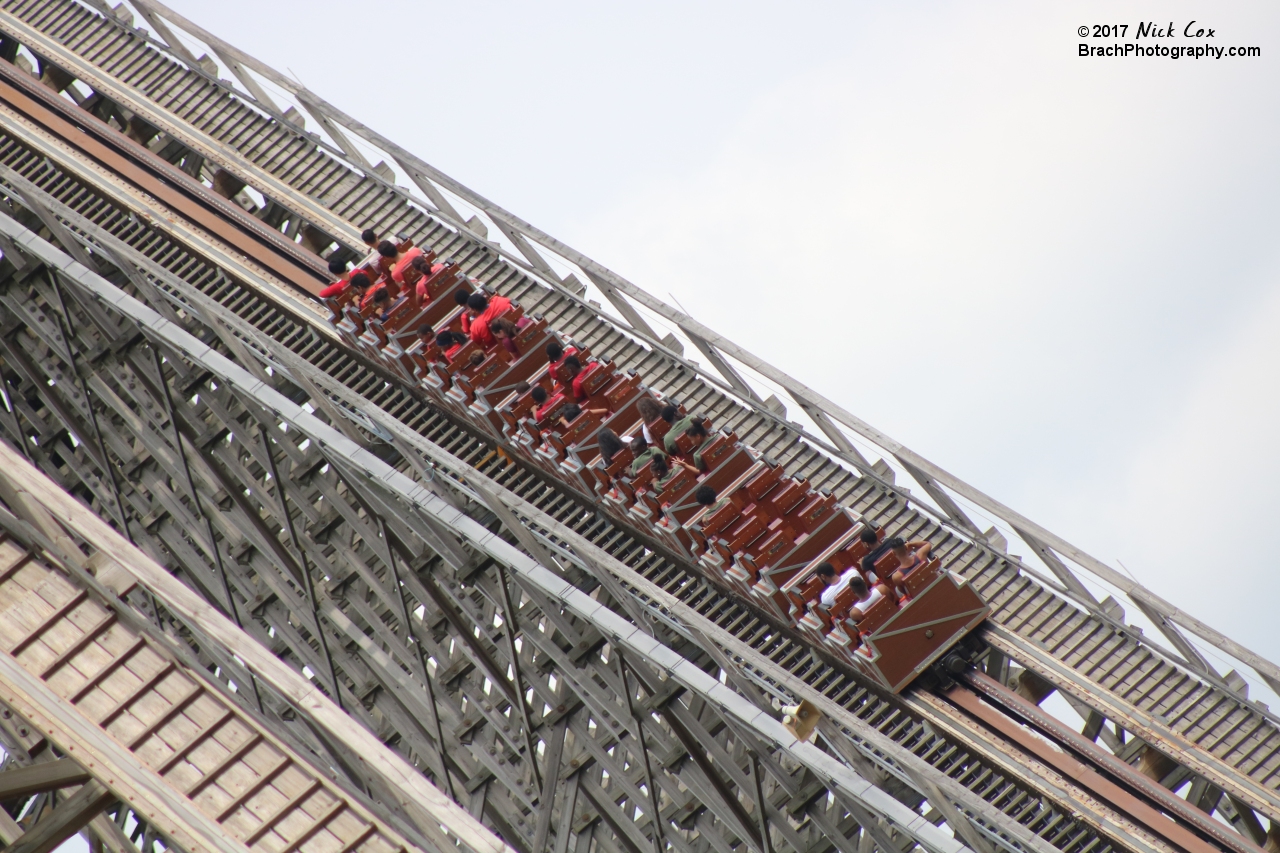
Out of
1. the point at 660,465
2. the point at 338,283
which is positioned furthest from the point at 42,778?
the point at 338,283

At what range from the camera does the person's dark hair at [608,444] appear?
1148 cm

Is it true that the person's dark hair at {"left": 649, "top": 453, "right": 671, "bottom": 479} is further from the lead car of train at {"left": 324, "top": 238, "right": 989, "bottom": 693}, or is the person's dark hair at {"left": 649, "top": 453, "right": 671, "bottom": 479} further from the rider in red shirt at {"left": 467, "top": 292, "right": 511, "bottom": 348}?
the rider in red shirt at {"left": 467, "top": 292, "right": 511, "bottom": 348}

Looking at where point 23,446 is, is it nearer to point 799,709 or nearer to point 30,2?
point 30,2

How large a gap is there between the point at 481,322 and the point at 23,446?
5.00m

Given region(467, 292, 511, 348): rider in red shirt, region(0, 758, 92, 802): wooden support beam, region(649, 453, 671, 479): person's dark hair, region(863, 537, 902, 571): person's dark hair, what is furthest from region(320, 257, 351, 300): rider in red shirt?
region(0, 758, 92, 802): wooden support beam

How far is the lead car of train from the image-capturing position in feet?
35.3

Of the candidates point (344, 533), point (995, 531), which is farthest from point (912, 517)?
point (344, 533)

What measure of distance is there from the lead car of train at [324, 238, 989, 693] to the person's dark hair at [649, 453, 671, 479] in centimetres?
9

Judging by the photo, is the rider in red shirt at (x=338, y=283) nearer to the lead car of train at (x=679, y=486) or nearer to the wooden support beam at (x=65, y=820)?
the lead car of train at (x=679, y=486)

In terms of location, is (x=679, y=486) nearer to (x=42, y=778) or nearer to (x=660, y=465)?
(x=660, y=465)

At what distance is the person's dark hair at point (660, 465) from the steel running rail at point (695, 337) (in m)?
1.69

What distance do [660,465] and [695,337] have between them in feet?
7.09

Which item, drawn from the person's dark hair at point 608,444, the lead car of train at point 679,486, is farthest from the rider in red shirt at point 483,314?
the person's dark hair at point 608,444

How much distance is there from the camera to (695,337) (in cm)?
1315
